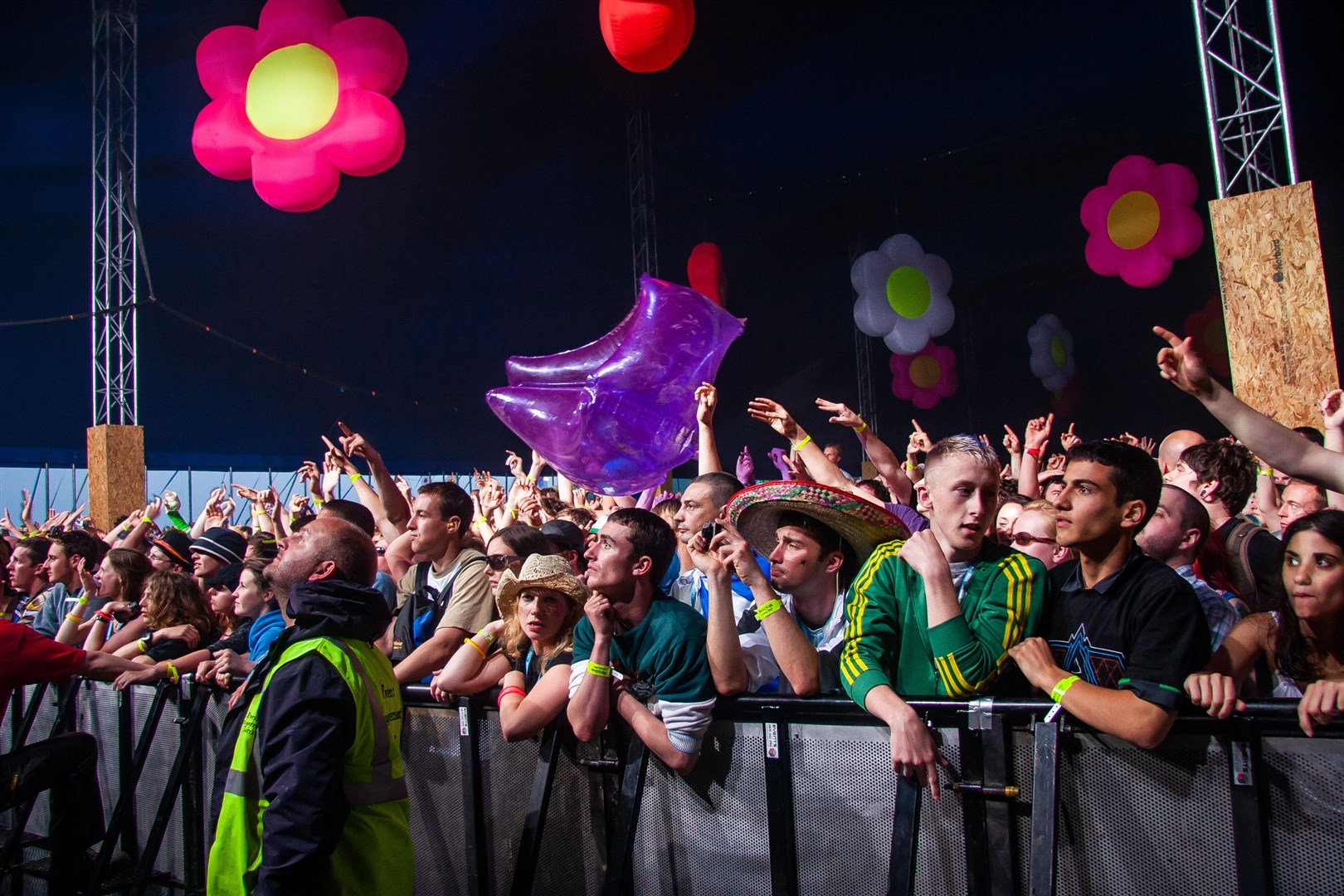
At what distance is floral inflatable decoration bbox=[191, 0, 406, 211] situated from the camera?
21.0 ft

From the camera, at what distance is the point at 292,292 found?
40.7ft

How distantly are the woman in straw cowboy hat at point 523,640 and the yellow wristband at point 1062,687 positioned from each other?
4.17 ft

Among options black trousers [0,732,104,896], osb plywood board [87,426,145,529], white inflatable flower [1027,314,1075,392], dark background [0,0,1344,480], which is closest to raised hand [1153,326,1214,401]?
black trousers [0,732,104,896]

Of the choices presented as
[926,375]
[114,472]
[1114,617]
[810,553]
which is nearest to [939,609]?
[1114,617]

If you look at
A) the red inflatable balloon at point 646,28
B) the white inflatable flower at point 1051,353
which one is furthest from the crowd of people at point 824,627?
the white inflatable flower at point 1051,353

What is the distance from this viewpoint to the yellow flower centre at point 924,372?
42.9 ft

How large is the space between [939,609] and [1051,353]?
11.0 meters

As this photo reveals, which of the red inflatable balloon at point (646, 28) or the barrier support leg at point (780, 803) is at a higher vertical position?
the red inflatable balloon at point (646, 28)

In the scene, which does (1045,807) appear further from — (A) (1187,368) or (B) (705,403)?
(B) (705,403)

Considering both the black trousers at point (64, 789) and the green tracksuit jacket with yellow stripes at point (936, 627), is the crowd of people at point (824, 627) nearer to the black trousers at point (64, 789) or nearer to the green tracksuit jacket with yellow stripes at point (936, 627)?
the green tracksuit jacket with yellow stripes at point (936, 627)

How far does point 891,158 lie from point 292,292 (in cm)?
759

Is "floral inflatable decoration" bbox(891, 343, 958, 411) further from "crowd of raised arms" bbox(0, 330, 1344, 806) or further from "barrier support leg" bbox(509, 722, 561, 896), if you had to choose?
"barrier support leg" bbox(509, 722, 561, 896)

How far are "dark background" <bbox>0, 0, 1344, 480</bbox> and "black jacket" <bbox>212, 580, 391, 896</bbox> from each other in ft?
27.5

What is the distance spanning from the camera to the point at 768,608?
7.65 feet
